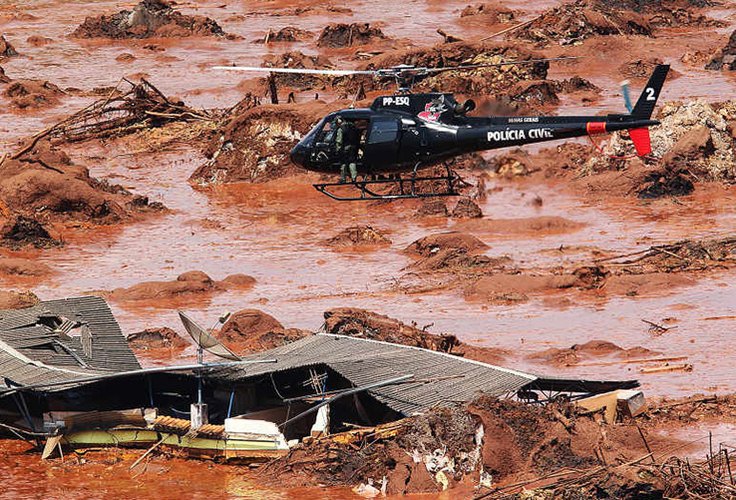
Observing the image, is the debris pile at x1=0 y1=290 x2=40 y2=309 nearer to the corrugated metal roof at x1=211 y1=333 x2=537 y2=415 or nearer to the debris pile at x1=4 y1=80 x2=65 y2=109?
the corrugated metal roof at x1=211 y1=333 x2=537 y2=415

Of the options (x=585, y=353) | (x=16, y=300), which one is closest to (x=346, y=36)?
(x=16, y=300)

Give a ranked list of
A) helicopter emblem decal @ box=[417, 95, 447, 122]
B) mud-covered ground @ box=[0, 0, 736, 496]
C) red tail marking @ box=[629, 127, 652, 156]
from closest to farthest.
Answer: red tail marking @ box=[629, 127, 652, 156] → helicopter emblem decal @ box=[417, 95, 447, 122] → mud-covered ground @ box=[0, 0, 736, 496]

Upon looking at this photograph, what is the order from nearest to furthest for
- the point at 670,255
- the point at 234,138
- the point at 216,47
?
the point at 670,255, the point at 234,138, the point at 216,47

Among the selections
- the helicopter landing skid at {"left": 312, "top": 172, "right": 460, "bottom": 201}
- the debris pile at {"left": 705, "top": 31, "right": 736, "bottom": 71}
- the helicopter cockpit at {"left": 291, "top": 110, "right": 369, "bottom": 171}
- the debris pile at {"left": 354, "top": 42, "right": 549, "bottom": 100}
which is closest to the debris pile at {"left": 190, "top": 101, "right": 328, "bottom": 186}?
the helicopter landing skid at {"left": 312, "top": 172, "right": 460, "bottom": 201}

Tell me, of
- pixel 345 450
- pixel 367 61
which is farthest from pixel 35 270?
pixel 367 61

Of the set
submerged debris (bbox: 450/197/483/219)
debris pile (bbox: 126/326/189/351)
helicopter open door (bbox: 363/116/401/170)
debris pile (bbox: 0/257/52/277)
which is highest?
helicopter open door (bbox: 363/116/401/170)

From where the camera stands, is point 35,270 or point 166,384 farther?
point 35,270

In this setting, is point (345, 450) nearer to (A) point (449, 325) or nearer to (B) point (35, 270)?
(A) point (449, 325)

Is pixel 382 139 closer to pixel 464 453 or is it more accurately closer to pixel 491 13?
pixel 464 453
